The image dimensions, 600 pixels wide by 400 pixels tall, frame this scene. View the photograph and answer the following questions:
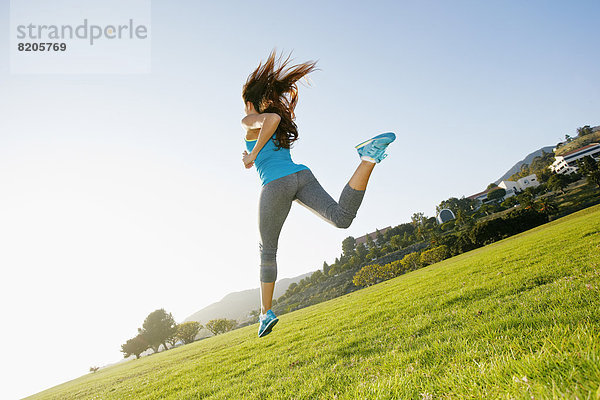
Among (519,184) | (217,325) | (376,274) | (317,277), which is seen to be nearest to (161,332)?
(217,325)

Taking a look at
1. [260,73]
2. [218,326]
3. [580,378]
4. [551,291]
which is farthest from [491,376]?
[218,326]

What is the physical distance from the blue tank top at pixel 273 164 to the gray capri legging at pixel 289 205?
0.24 ft

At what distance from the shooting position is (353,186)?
313 cm

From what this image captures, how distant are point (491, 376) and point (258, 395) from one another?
272cm

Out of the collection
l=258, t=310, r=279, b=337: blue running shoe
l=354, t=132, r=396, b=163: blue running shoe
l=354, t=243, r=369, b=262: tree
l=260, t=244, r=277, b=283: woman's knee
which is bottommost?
l=354, t=243, r=369, b=262: tree

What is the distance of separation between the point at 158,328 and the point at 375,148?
85.2 m

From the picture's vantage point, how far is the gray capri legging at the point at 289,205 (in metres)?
3.16

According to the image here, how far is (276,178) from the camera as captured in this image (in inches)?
136

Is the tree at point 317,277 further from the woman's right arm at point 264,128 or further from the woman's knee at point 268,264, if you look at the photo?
the woman's right arm at point 264,128

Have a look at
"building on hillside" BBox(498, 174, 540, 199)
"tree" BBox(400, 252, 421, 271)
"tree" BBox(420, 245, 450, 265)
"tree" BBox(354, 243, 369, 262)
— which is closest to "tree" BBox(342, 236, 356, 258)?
"tree" BBox(354, 243, 369, 262)

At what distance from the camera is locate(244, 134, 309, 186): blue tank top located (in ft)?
11.5

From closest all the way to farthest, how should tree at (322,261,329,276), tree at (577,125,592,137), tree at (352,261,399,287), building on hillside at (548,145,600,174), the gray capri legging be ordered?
the gray capri legging → tree at (352,261,399,287) → tree at (322,261,329,276) → building on hillside at (548,145,600,174) → tree at (577,125,592,137)

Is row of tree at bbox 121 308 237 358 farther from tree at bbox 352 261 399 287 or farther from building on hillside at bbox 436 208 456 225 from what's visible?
building on hillside at bbox 436 208 456 225

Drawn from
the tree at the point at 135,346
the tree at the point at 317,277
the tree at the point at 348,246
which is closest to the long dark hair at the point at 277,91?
the tree at the point at 135,346
